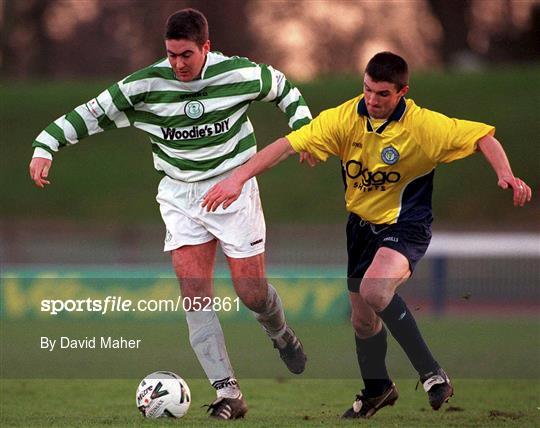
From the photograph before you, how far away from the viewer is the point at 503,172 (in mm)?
Answer: 6242

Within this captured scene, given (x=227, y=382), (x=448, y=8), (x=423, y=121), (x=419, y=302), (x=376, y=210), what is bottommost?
(x=419, y=302)

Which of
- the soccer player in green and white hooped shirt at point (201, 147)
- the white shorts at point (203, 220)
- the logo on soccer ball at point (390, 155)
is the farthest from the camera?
the white shorts at point (203, 220)

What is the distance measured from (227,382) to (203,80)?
1.84 m

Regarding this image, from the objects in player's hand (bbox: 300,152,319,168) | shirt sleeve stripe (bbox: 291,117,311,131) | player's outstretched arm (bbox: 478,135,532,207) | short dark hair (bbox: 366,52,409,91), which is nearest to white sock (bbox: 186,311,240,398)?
player's hand (bbox: 300,152,319,168)

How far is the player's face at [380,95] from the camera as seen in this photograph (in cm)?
652

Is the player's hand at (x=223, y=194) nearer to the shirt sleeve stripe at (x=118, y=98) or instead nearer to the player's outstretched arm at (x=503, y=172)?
the shirt sleeve stripe at (x=118, y=98)

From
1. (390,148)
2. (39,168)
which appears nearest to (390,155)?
(390,148)

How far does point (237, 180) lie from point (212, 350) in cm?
115

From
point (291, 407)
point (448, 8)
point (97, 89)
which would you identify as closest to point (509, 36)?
point (448, 8)

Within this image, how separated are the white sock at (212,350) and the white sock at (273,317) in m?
0.47

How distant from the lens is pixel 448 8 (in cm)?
2703

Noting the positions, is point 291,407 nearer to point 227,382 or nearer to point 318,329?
point 227,382

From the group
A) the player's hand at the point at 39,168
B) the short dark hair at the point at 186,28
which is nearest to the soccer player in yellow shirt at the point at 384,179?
the short dark hair at the point at 186,28

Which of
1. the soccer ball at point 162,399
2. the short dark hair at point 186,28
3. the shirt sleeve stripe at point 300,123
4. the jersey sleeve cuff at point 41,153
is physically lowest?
the soccer ball at point 162,399
